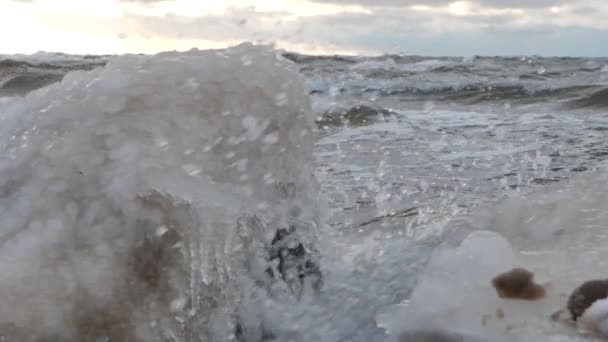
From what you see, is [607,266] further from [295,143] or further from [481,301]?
[295,143]

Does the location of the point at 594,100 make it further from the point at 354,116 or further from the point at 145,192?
the point at 145,192

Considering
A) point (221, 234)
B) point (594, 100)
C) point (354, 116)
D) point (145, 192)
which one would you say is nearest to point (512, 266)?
point (221, 234)

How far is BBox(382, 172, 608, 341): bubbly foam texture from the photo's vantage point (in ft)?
5.28

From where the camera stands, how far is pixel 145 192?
5.27ft

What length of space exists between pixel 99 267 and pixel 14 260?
15cm

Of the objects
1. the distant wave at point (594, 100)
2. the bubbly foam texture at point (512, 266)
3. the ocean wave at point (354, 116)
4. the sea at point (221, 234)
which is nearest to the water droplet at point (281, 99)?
the sea at point (221, 234)

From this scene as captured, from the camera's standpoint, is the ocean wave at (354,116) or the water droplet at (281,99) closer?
the water droplet at (281,99)

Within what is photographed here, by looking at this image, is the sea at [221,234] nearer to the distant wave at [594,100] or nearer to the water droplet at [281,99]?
the water droplet at [281,99]

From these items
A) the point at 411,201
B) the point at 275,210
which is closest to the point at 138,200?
the point at 275,210

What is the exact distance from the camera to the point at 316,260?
2.12 metres

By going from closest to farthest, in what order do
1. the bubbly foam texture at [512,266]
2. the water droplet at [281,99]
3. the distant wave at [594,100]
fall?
the bubbly foam texture at [512,266] < the water droplet at [281,99] < the distant wave at [594,100]

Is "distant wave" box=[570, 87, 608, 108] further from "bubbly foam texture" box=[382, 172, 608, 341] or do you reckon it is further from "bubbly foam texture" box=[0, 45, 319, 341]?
"bubbly foam texture" box=[0, 45, 319, 341]

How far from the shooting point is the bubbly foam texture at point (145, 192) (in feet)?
4.92

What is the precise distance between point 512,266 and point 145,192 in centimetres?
81
